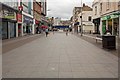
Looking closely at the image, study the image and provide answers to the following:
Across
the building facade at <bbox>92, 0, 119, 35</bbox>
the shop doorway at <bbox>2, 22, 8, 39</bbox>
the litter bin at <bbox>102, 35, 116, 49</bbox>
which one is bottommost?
the litter bin at <bbox>102, 35, 116, 49</bbox>

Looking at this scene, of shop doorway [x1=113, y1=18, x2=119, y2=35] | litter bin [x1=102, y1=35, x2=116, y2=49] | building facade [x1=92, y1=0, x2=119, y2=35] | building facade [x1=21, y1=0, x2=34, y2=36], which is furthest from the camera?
building facade [x1=21, y1=0, x2=34, y2=36]

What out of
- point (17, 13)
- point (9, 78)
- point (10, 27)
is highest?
point (17, 13)

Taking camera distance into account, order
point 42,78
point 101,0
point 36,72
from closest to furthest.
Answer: point 42,78 → point 36,72 → point 101,0

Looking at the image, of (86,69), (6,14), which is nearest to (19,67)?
(86,69)

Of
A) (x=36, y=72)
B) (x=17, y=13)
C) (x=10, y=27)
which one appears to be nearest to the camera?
(x=36, y=72)

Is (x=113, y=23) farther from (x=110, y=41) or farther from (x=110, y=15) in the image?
(x=110, y=41)

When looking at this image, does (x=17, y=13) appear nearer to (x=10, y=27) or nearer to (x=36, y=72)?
(x=10, y=27)

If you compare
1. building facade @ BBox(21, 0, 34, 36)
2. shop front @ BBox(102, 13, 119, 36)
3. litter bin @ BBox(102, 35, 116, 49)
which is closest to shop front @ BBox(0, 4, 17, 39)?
building facade @ BBox(21, 0, 34, 36)

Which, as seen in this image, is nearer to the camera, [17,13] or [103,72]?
[103,72]

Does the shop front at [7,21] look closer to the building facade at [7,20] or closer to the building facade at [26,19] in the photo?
the building facade at [7,20]

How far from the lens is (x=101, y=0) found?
43.9m

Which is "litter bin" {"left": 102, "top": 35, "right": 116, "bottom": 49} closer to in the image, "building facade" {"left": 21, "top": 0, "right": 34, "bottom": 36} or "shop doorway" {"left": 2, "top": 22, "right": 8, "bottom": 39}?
"shop doorway" {"left": 2, "top": 22, "right": 8, "bottom": 39}

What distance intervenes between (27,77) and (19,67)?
208 cm

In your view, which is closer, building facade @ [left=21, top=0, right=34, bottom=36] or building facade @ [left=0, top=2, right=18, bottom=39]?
building facade @ [left=0, top=2, right=18, bottom=39]
